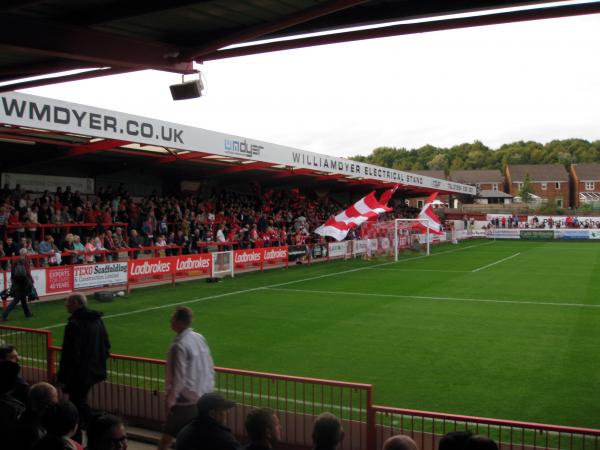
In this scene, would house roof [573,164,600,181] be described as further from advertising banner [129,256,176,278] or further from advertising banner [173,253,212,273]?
advertising banner [129,256,176,278]

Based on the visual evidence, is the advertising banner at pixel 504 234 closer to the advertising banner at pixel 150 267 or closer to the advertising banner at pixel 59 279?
the advertising banner at pixel 150 267

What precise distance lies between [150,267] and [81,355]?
15311mm

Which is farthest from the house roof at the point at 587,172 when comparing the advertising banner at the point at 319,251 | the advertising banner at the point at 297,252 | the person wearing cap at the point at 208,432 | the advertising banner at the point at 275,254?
the person wearing cap at the point at 208,432

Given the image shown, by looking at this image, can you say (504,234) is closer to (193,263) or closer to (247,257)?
(247,257)

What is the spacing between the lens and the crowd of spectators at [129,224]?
20.3 meters

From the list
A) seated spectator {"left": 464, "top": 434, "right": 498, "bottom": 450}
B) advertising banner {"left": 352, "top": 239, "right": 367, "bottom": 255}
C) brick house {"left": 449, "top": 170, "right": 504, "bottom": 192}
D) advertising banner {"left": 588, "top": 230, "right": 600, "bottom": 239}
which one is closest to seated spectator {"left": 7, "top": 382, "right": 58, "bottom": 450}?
seated spectator {"left": 464, "top": 434, "right": 498, "bottom": 450}

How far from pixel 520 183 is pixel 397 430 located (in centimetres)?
10531

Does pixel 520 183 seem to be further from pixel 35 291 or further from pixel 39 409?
pixel 39 409

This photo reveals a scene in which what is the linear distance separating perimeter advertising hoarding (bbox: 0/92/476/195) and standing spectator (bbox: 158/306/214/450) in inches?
505

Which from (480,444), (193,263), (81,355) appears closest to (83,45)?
(81,355)

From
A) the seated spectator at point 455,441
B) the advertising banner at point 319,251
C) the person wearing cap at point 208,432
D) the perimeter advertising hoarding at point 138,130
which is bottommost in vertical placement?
the advertising banner at point 319,251

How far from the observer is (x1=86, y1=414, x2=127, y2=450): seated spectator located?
365cm

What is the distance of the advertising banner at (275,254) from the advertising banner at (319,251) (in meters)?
3.26

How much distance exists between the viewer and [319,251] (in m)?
33.0
